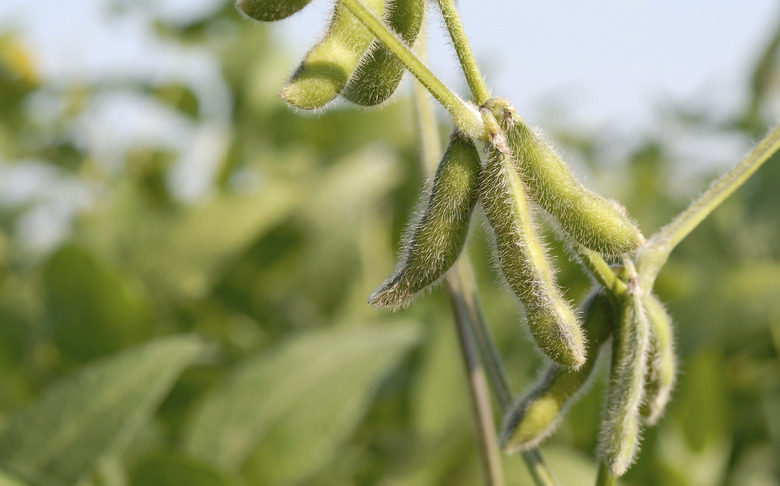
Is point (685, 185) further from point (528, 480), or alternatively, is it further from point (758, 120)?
point (528, 480)

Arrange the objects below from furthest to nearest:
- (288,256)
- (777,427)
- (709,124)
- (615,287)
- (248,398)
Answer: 1. (709,124)
2. (288,256)
3. (777,427)
4. (248,398)
5. (615,287)

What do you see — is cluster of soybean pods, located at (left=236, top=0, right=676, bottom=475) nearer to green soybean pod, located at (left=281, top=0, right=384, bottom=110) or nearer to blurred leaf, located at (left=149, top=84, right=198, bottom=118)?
green soybean pod, located at (left=281, top=0, right=384, bottom=110)

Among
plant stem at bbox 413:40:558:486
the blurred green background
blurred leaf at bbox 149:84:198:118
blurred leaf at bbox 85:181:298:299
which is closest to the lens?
plant stem at bbox 413:40:558:486

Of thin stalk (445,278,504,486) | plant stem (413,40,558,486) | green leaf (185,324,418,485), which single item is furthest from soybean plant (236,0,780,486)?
green leaf (185,324,418,485)

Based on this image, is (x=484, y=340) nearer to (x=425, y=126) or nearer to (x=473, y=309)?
(x=473, y=309)

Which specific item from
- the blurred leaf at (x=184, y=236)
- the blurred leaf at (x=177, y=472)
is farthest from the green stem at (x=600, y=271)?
the blurred leaf at (x=184, y=236)

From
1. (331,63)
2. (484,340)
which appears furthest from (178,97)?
(331,63)

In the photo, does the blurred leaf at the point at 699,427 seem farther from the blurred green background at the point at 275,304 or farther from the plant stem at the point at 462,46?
the plant stem at the point at 462,46

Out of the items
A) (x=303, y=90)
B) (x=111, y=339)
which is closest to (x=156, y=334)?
(x=111, y=339)
